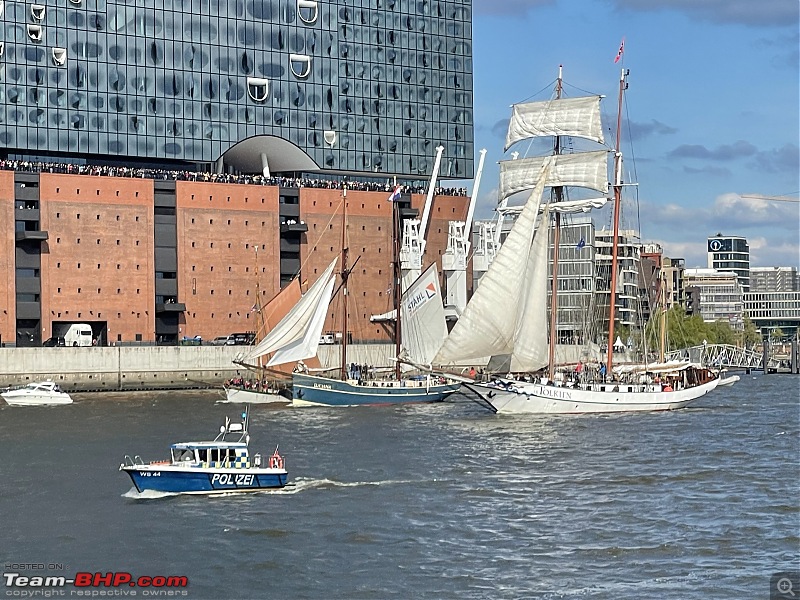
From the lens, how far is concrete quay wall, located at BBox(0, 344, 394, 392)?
107625mm

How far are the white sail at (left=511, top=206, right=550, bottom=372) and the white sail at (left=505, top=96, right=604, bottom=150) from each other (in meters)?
10.3

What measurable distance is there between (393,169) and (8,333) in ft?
134

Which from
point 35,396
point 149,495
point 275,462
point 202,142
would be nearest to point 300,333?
point 35,396

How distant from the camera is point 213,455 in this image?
146 ft

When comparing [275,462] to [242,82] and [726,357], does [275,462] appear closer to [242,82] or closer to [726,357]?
[242,82]

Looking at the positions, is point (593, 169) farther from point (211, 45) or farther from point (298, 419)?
point (211, 45)

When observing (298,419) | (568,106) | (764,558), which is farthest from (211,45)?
(764,558)

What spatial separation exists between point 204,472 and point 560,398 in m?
35.2

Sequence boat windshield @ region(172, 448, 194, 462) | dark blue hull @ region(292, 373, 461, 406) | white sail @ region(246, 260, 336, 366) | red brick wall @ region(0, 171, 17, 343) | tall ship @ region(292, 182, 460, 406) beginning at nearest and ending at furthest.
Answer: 1. boat windshield @ region(172, 448, 194, 462)
2. white sail @ region(246, 260, 336, 366)
3. dark blue hull @ region(292, 373, 461, 406)
4. tall ship @ region(292, 182, 460, 406)
5. red brick wall @ region(0, 171, 17, 343)

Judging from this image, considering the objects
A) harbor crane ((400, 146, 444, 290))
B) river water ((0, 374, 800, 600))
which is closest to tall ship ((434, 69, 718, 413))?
river water ((0, 374, 800, 600))

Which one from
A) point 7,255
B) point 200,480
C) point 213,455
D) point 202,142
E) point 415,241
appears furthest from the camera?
point 415,241

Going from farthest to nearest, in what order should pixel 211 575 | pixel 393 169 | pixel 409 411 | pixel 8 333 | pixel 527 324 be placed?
pixel 393 169
pixel 8 333
pixel 409 411
pixel 527 324
pixel 211 575

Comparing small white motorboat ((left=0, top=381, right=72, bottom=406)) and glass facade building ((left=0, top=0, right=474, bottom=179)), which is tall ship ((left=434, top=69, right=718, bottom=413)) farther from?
glass facade building ((left=0, top=0, right=474, bottom=179))

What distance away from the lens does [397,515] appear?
4131cm
